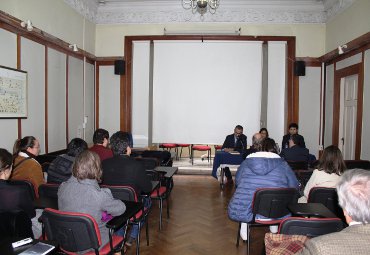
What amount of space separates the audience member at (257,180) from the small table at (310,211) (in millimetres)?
543

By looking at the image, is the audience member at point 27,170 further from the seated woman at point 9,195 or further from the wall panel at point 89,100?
the wall panel at point 89,100

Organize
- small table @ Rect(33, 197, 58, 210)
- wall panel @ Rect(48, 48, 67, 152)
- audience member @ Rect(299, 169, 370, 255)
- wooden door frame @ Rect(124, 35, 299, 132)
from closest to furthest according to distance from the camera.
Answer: audience member @ Rect(299, 169, 370, 255) < small table @ Rect(33, 197, 58, 210) < wall panel @ Rect(48, 48, 67, 152) < wooden door frame @ Rect(124, 35, 299, 132)

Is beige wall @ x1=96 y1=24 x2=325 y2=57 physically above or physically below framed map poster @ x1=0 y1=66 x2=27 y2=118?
above

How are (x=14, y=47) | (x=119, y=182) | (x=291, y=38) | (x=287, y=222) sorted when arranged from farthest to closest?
(x=291, y=38) < (x=14, y=47) < (x=119, y=182) < (x=287, y=222)

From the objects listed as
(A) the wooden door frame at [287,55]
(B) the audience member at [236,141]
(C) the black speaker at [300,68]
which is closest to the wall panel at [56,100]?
(A) the wooden door frame at [287,55]

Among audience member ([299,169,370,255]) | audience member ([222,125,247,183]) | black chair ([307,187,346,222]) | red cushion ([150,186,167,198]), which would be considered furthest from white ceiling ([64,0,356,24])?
audience member ([299,169,370,255])

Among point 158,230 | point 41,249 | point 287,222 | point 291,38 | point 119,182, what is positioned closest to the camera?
point 41,249

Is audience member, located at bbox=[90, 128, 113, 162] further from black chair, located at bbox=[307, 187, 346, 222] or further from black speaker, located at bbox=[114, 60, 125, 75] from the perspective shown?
black speaker, located at bbox=[114, 60, 125, 75]

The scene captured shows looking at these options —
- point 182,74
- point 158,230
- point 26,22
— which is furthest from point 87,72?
point 158,230

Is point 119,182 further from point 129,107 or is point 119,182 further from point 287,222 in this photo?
point 129,107

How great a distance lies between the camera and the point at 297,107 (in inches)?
290

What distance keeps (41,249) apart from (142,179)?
5.36 ft

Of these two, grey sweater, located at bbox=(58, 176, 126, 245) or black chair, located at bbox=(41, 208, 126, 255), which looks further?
grey sweater, located at bbox=(58, 176, 126, 245)

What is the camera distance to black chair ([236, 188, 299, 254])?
117 inches
